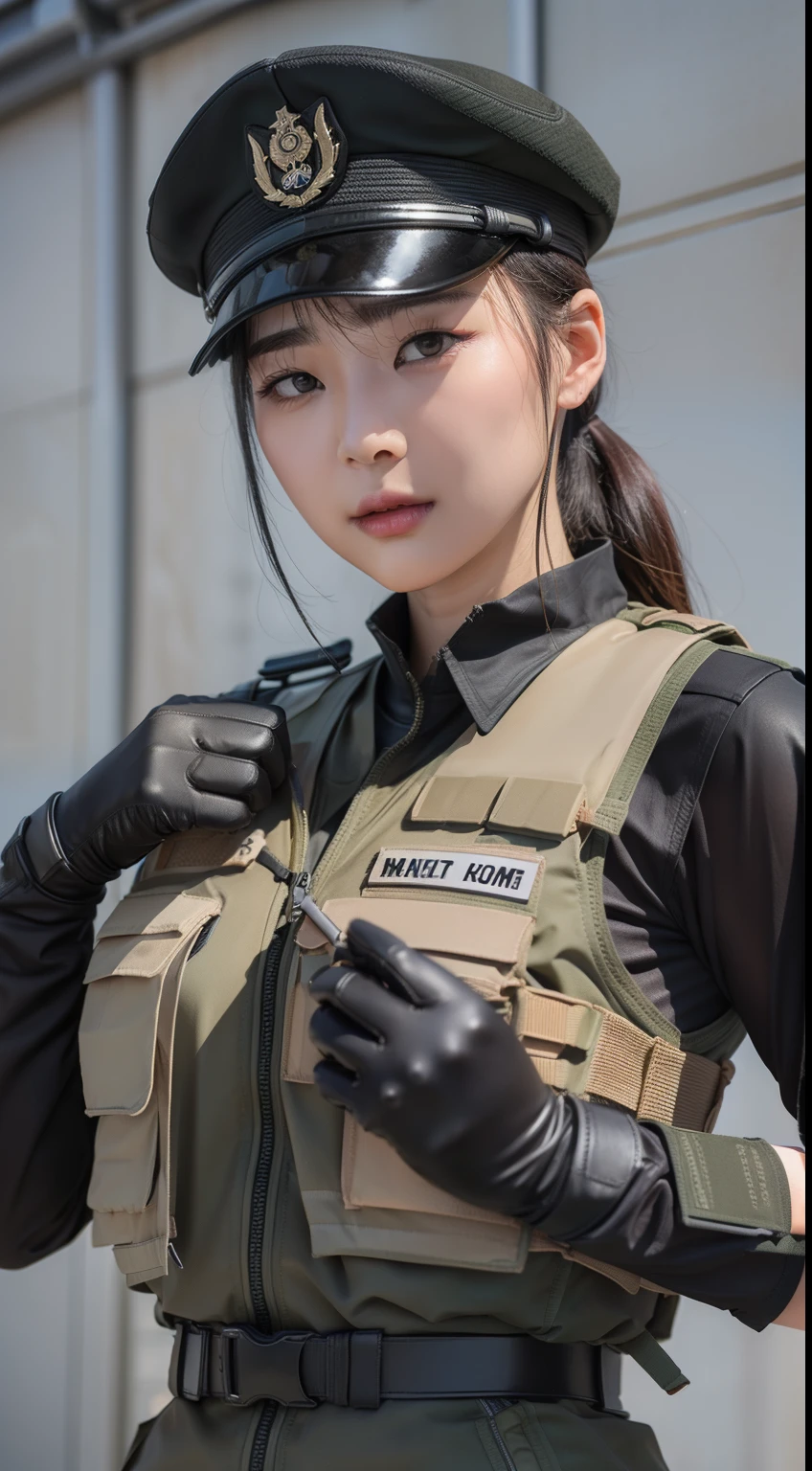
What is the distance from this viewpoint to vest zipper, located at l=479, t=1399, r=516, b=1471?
1025 mm

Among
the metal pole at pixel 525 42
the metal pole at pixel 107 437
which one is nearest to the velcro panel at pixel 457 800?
the metal pole at pixel 525 42

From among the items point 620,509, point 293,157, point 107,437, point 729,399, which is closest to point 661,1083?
point 620,509

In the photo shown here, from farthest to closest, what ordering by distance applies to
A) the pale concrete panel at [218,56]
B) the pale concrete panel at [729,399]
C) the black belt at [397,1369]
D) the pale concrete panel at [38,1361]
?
the pale concrete panel at [38,1361] < the pale concrete panel at [218,56] < the pale concrete panel at [729,399] < the black belt at [397,1369]

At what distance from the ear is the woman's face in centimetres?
8

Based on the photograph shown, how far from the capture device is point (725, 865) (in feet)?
3.59

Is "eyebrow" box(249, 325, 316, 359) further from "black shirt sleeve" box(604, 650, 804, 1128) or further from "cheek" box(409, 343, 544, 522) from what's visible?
"black shirt sleeve" box(604, 650, 804, 1128)

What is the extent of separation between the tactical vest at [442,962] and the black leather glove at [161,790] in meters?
0.04

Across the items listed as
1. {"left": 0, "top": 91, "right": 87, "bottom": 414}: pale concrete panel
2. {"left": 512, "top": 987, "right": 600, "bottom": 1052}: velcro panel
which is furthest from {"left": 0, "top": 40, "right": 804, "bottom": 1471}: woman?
{"left": 0, "top": 91, "right": 87, "bottom": 414}: pale concrete panel

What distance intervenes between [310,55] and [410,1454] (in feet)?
3.74

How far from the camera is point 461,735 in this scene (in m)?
1.29

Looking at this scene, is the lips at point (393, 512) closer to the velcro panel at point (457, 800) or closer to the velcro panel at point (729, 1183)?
the velcro panel at point (457, 800)

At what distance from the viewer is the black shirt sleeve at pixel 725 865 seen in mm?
1072

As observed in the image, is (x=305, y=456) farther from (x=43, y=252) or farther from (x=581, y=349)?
(x=43, y=252)

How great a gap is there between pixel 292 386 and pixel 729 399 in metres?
0.82
